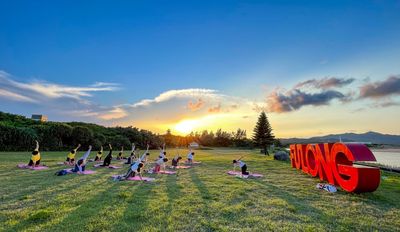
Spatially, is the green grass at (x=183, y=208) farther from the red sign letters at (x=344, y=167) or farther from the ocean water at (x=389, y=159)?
the ocean water at (x=389, y=159)

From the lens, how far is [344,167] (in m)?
8.64

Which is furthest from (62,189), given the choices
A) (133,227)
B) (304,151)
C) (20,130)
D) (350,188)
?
(20,130)

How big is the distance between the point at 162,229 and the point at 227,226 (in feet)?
4.40

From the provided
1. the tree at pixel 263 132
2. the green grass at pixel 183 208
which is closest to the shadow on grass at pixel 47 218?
the green grass at pixel 183 208

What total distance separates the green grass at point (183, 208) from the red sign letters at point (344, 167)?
0.45 m

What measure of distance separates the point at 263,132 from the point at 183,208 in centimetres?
3430

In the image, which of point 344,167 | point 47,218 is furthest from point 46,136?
point 344,167

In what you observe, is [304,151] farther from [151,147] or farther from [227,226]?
[151,147]

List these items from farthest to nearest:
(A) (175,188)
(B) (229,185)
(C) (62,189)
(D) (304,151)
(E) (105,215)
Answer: (D) (304,151) < (B) (229,185) < (A) (175,188) < (C) (62,189) < (E) (105,215)

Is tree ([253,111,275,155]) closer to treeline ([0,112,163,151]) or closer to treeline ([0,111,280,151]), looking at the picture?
treeline ([0,111,280,151])

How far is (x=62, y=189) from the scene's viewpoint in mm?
7852

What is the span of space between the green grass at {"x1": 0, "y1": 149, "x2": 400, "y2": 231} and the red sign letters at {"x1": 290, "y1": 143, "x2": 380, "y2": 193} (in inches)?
17.6

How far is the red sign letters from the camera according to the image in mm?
7668

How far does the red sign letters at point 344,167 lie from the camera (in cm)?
767
